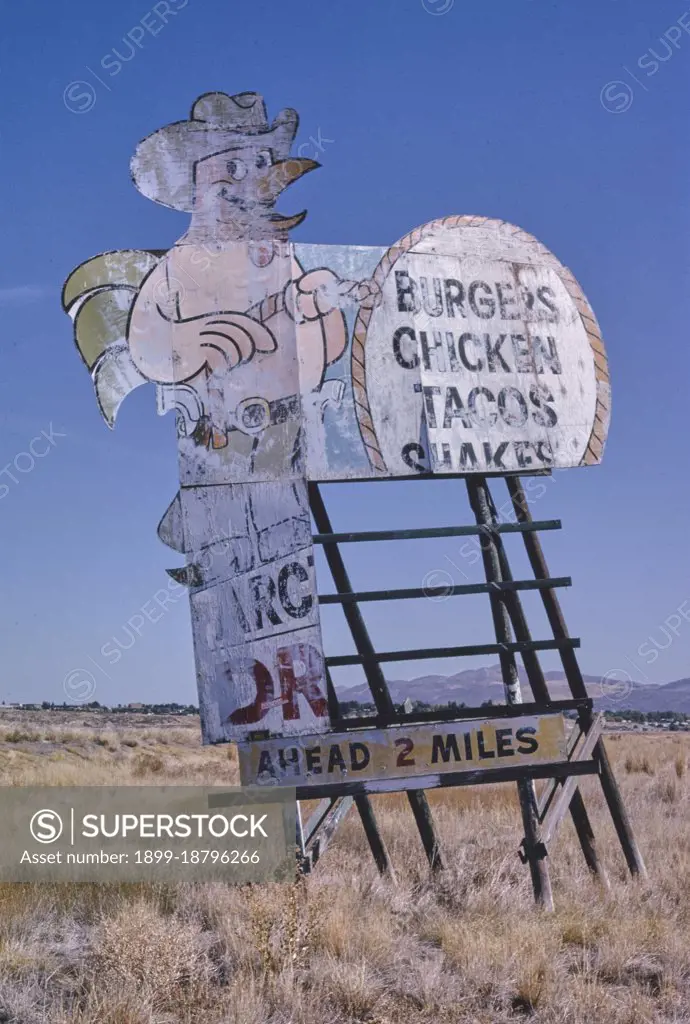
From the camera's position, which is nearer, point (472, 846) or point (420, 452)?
point (420, 452)

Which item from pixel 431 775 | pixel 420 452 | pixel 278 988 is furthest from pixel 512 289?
pixel 278 988

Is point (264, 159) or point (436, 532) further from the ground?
point (264, 159)

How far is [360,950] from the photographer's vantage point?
547 centimetres

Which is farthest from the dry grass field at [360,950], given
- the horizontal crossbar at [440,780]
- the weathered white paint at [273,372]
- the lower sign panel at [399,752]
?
the weathered white paint at [273,372]

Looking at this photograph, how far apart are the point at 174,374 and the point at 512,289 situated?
9.29ft

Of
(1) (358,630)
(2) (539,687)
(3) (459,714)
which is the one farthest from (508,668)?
(1) (358,630)

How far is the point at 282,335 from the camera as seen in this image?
722 centimetres

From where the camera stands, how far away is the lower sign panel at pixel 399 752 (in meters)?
6.77

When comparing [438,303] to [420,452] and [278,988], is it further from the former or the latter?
[278,988]

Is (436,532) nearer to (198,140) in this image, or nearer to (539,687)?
(539,687)

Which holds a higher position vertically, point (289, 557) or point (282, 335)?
point (282, 335)

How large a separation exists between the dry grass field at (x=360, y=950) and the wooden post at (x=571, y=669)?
10.0 inches

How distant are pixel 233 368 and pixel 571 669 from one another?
3.53m

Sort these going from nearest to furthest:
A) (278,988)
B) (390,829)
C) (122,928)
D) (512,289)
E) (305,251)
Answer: (278,988) → (122,928) → (305,251) → (512,289) → (390,829)
